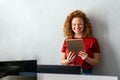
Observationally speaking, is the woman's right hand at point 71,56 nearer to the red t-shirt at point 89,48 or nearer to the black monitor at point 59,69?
the red t-shirt at point 89,48

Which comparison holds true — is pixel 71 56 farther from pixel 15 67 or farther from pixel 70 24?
pixel 15 67

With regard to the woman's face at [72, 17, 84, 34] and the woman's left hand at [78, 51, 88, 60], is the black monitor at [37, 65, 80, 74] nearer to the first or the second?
the woman's left hand at [78, 51, 88, 60]

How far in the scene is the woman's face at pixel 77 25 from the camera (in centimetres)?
199

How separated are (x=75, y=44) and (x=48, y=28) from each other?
2.31 ft

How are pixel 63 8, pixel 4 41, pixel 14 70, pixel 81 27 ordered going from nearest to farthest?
1. pixel 14 70
2. pixel 81 27
3. pixel 63 8
4. pixel 4 41

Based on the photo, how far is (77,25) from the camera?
6.53ft

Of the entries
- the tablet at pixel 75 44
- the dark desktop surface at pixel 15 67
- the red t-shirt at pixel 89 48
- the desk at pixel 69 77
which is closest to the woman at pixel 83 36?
the red t-shirt at pixel 89 48

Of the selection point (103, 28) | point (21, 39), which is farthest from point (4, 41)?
point (103, 28)

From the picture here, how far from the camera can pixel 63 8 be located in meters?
2.19

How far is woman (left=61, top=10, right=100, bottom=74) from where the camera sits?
6.36 feet

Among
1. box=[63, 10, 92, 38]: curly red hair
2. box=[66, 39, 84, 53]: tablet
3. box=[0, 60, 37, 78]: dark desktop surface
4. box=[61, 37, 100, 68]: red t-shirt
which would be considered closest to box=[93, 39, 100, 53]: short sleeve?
box=[61, 37, 100, 68]: red t-shirt

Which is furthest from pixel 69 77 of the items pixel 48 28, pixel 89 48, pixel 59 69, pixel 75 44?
pixel 48 28

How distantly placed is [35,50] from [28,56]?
0.35 feet

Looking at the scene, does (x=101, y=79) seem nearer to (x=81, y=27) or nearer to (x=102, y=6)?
(x=81, y=27)
